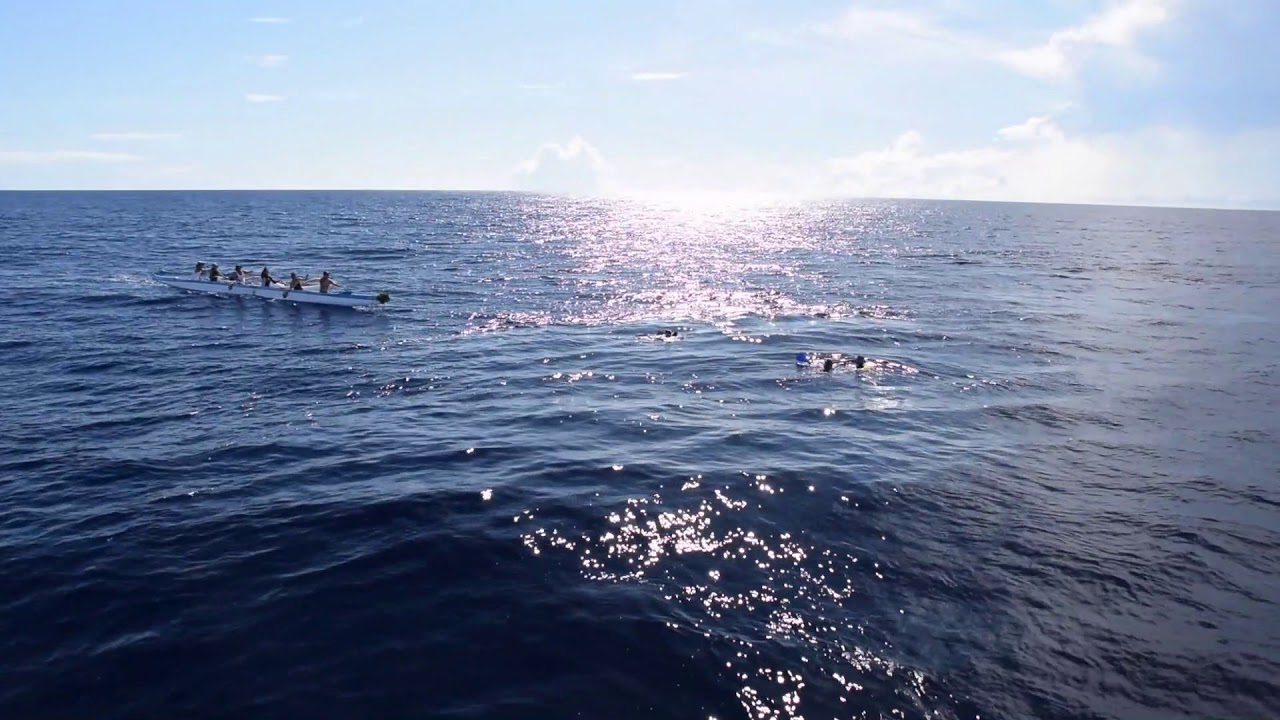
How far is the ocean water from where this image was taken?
46.8 ft

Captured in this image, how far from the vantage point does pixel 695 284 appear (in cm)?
7038

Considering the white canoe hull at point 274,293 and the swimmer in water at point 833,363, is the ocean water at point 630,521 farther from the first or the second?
the white canoe hull at point 274,293

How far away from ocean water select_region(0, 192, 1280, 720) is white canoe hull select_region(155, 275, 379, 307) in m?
3.68

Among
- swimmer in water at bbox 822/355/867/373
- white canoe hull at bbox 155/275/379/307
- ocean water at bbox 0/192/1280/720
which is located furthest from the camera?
white canoe hull at bbox 155/275/379/307

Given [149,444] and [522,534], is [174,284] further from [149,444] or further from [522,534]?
[522,534]

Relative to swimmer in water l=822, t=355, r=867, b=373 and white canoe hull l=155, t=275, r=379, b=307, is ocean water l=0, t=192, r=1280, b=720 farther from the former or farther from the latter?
white canoe hull l=155, t=275, r=379, b=307

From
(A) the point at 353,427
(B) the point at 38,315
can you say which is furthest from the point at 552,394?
(B) the point at 38,315

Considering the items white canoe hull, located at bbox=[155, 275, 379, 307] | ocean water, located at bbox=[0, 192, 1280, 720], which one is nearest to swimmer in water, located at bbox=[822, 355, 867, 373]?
ocean water, located at bbox=[0, 192, 1280, 720]

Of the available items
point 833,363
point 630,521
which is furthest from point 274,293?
point 630,521

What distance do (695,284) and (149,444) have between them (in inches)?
1994

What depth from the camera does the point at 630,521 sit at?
67.3ft

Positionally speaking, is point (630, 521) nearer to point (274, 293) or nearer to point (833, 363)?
point (833, 363)

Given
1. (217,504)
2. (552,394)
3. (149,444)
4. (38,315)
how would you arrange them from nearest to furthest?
1. (217,504)
2. (149,444)
3. (552,394)
4. (38,315)

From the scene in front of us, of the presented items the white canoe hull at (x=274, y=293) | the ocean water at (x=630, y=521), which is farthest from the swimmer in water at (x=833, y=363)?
the white canoe hull at (x=274, y=293)
